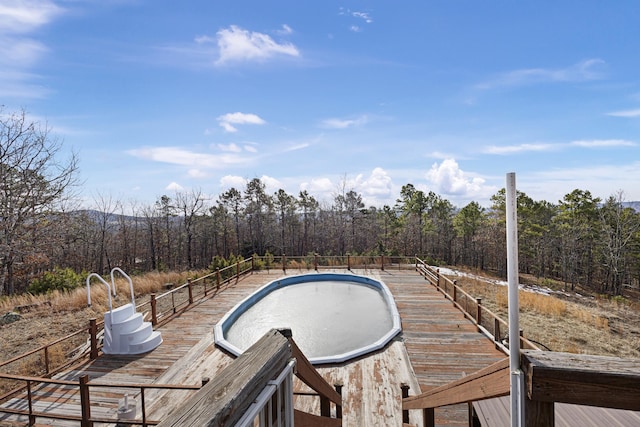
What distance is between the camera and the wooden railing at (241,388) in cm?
75

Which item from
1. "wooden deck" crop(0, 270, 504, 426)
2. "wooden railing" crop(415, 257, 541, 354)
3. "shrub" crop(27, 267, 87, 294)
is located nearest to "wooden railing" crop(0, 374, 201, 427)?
"wooden deck" crop(0, 270, 504, 426)

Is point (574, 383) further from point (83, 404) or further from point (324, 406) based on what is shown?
point (83, 404)

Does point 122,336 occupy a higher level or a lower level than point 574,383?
lower

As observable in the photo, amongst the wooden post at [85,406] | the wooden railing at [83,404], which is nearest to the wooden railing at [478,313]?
the wooden railing at [83,404]

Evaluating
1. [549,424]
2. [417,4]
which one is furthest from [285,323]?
[549,424]

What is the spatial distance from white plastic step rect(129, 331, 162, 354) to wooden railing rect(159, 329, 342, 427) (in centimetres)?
639

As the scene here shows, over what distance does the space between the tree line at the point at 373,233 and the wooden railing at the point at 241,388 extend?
2057cm

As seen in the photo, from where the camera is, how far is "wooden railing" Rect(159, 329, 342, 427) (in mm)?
750

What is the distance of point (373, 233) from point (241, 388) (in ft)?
101

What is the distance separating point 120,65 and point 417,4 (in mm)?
7832

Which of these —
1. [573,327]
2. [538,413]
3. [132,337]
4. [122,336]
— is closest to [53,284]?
[122,336]

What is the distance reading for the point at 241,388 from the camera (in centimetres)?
89

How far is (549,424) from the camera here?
0.92 m

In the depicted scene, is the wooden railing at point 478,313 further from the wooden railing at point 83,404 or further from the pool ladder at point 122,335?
the pool ladder at point 122,335
